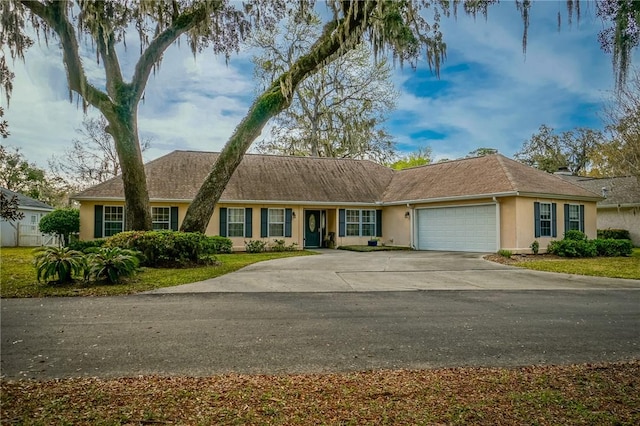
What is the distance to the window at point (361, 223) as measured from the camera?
68.2ft

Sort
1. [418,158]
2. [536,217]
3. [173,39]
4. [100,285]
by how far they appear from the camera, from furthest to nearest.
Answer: [418,158], [536,217], [173,39], [100,285]

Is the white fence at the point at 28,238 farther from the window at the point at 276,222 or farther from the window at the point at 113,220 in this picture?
the window at the point at 276,222

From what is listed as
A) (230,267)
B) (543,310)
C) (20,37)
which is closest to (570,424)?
(543,310)

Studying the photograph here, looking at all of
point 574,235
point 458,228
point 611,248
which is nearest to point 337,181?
point 458,228

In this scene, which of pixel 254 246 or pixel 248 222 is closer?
pixel 254 246

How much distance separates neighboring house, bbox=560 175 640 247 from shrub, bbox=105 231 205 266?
20.7 metres

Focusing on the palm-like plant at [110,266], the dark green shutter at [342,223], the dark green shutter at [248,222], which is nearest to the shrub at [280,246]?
the dark green shutter at [248,222]

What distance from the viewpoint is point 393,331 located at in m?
5.48

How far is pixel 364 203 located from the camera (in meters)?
20.5

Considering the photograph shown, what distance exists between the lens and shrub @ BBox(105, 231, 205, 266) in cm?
1164

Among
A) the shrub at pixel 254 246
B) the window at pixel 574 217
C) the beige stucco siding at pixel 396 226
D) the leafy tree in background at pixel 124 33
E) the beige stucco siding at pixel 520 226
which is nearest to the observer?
the leafy tree in background at pixel 124 33

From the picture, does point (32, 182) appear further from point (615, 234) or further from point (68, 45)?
point (615, 234)

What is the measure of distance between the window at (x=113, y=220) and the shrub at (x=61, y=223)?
2812mm

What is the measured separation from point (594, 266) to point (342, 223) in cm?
1060
